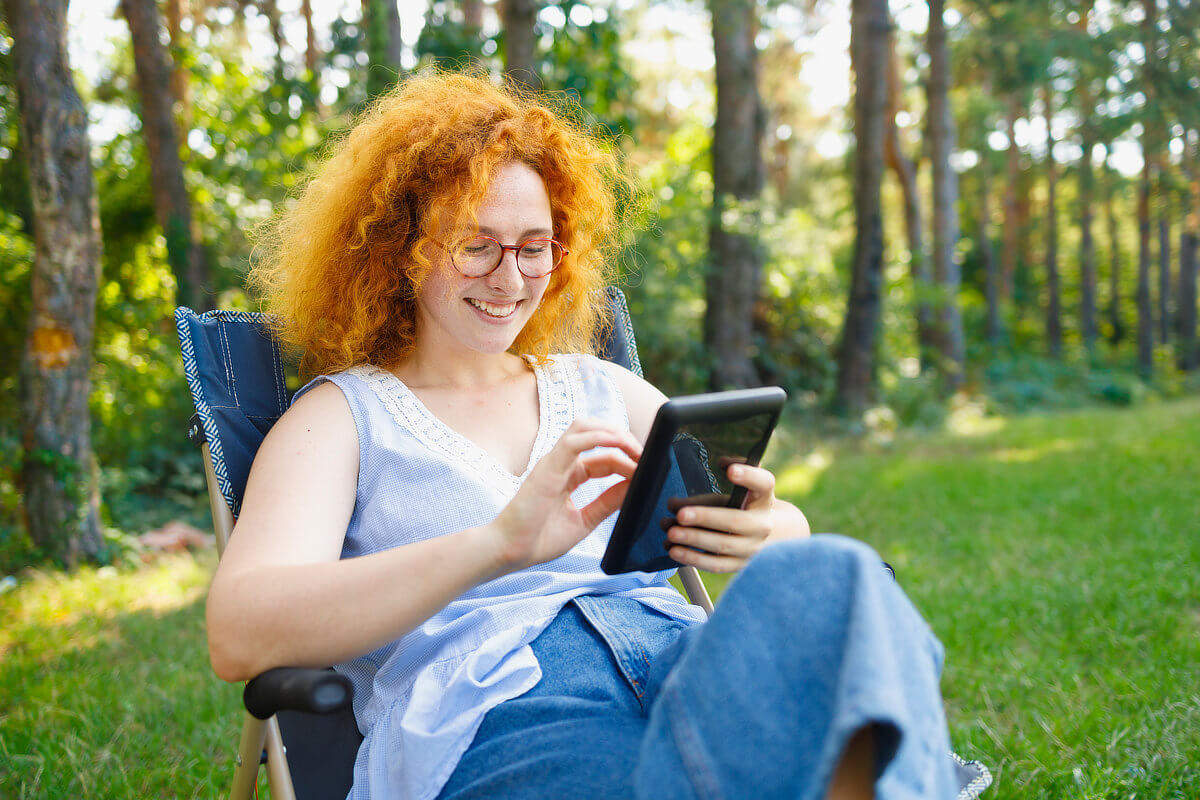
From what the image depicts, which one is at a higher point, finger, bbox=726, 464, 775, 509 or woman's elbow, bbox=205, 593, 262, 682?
finger, bbox=726, 464, 775, 509

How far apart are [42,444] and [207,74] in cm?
494

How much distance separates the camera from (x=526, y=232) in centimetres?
190

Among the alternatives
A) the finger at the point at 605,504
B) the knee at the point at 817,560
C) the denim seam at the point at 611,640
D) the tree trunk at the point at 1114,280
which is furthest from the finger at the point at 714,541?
the tree trunk at the point at 1114,280

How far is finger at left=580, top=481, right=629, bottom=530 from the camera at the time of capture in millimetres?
1554

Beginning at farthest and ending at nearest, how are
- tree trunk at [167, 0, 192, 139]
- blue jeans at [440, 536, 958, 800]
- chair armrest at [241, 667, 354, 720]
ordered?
tree trunk at [167, 0, 192, 139]
chair armrest at [241, 667, 354, 720]
blue jeans at [440, 536, 958, 800]

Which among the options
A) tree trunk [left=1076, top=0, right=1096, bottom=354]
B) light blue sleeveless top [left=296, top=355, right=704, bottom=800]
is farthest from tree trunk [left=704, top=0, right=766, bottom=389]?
light blue sleeveless top [left=296, top=355, right=704, bottom=800]

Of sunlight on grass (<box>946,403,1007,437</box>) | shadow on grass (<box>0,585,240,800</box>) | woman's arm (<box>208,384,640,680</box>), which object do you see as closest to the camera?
woman's arm (<box>208,384,640,680</box>)

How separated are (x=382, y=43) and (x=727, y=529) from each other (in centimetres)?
640

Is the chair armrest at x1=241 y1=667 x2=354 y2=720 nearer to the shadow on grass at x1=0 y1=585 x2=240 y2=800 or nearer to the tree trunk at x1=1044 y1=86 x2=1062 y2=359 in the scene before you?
the shadow on grass at x1=0 y1=585 x2=240 y2=800

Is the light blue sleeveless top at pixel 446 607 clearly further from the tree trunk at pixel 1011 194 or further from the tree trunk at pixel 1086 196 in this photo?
the tree trunk at pixel 1011 194

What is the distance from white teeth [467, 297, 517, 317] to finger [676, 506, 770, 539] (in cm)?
64

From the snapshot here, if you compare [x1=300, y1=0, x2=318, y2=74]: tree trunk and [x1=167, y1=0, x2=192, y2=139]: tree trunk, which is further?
[x1=300, y1=0, x2=318, y2=74]: tree trunk

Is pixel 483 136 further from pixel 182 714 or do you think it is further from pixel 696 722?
pixel 182 714

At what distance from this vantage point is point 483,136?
193 cm
